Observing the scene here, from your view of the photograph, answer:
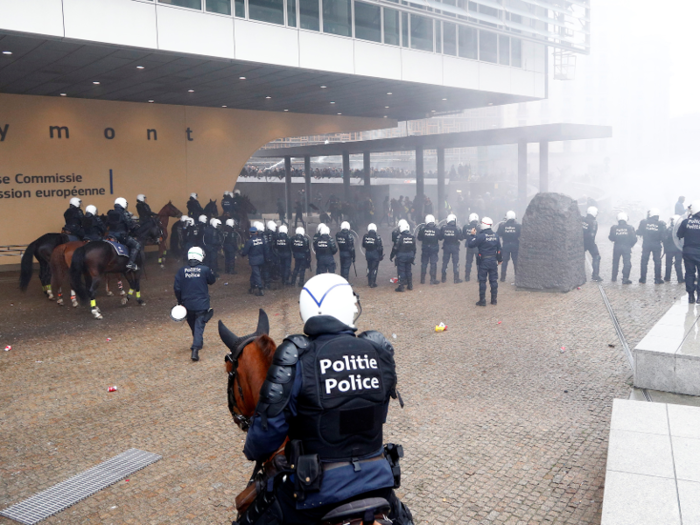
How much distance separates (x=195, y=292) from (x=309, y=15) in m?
9.95

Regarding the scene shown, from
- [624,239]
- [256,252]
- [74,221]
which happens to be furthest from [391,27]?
[74,221]

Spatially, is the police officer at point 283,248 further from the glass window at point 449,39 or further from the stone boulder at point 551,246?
the glass window at point 449,39

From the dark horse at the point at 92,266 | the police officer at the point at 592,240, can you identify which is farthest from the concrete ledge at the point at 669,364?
the dark horse at the point at 92,266

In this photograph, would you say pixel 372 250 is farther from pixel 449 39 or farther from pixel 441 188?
pixel 441 188

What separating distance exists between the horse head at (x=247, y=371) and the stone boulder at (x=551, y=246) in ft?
41.8

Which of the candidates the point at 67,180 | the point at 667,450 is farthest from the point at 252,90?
the point at 667,450

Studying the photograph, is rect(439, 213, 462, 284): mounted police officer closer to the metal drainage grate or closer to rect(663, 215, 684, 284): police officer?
rect(663, 215, 684, 284): police officer

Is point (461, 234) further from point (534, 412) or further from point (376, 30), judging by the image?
point (534, 412)

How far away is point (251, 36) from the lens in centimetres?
1511

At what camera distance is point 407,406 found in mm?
7477

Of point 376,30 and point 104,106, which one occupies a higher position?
point 376,30

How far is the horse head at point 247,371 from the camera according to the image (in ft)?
10.0

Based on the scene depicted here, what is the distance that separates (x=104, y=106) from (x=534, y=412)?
19.9 m

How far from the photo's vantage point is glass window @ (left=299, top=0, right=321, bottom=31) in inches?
636
